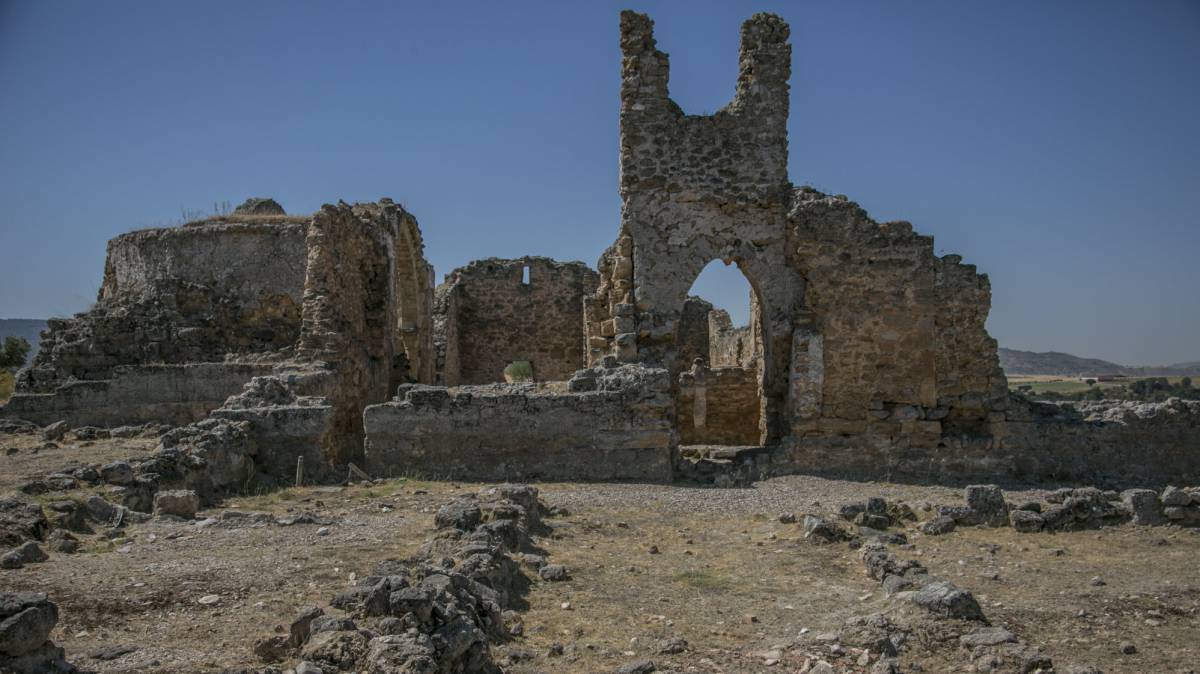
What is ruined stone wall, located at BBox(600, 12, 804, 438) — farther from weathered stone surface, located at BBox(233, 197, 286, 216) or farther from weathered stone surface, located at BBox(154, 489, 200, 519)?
weathered stone surface, located at BBox(233, 197, 286, 216)

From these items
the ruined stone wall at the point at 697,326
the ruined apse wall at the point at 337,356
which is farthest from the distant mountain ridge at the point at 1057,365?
the ruined apse wall at the point at 337,356

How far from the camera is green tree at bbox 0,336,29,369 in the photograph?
91.7 feet

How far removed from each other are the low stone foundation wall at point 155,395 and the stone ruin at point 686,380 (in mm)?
35

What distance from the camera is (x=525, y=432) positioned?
11367 millimetres

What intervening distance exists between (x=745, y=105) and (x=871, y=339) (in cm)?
380

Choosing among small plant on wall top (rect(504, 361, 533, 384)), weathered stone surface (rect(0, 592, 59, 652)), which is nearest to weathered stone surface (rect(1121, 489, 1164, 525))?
weathered stone surface (rect(0, 592, 59, 652))

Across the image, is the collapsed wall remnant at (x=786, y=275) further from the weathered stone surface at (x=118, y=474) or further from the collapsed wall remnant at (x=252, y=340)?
the weathered stone surface at (x=118, y=474)

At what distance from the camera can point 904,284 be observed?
12930 millimetres

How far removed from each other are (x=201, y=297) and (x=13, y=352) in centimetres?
1193

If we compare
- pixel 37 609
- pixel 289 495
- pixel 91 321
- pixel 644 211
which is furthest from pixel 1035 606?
pixel 91 321

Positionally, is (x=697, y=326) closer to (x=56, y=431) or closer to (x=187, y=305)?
(x=187, y=305)

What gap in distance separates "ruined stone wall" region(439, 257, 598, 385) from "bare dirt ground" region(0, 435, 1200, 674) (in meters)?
14.8

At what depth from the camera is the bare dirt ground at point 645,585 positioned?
5.20 m

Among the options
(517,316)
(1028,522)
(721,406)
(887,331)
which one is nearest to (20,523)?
(1028,522)
